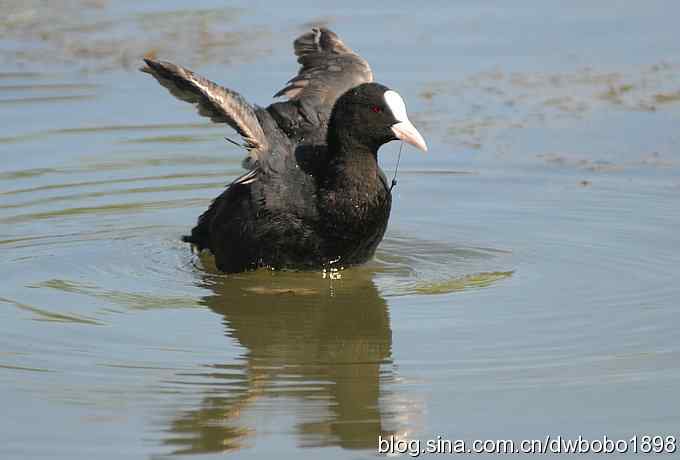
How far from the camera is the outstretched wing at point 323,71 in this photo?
7535mm

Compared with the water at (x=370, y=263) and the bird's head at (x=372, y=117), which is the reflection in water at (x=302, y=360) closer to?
the water at (x=370, y=263)

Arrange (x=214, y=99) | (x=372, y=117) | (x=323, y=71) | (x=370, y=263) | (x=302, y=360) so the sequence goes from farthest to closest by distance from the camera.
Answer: (x=323, y=71) < (x=370, y=263) < (x=372, y=117) < (x=214, y=99) < (x=302, y=360)

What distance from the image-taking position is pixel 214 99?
6.44 m

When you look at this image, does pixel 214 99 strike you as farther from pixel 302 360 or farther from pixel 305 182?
pixel 302 360

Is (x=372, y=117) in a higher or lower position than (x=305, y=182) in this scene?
higher

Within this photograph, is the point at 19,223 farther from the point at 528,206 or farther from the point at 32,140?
the point at 528,206

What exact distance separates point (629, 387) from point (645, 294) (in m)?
1.23

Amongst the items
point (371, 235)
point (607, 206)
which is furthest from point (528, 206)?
point (371, 235)

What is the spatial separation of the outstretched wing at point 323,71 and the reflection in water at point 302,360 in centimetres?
106

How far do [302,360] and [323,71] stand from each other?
8.07 ft

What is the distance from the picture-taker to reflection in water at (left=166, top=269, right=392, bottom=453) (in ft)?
16.0

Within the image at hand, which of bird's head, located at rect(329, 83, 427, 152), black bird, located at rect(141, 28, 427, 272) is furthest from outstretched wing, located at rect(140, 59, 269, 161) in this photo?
bird's head, located at rect(329, 83, 427, 152)

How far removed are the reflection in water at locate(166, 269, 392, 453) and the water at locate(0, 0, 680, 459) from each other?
0.02 metres

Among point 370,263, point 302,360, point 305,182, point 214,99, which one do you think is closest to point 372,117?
point 305,182
